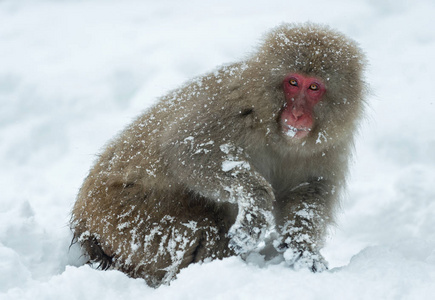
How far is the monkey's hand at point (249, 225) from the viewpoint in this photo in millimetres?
3279

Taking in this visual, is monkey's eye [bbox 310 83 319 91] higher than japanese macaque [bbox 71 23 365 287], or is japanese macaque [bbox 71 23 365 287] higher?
monkey's eye [bbox 310 83 319 91]

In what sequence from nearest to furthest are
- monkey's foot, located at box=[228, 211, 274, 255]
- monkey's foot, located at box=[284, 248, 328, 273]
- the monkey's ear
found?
monkey's foot, located at box=[228, 211, 274, 255]
monkey's foot, located at box=[284, 248, 328, 273]
the monkey's ear

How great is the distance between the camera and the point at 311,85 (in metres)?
3.38

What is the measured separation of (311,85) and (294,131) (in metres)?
0.28

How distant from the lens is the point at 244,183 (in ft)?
11.1

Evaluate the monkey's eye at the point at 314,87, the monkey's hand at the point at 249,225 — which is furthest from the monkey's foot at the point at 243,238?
the monkey's eye at the point at 314,87

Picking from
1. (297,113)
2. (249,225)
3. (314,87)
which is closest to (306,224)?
(249,225)

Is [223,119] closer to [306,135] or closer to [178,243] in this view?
[306,135]

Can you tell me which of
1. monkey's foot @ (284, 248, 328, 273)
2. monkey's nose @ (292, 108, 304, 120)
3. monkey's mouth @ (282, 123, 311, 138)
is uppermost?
monkey's nose @ (292, 108, 304, 120)

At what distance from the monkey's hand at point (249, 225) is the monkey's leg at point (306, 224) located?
0.24m

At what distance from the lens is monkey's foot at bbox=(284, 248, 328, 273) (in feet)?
11.1

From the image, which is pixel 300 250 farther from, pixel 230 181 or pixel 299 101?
pixel 299 101

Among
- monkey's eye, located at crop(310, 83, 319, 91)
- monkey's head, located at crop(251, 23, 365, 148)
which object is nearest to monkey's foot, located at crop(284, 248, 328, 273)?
monkey's head, located at crop(251, 23, 365, 148)

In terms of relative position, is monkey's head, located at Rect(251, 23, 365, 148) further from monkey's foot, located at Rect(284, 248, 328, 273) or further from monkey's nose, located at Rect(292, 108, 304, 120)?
monkey's foot, located at Rect(284, 248, 328, 273)
